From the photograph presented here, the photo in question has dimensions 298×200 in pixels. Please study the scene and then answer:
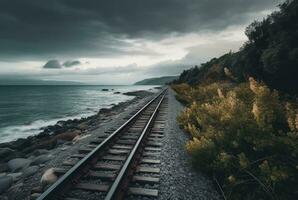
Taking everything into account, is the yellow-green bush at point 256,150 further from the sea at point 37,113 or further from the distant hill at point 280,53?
the sea at point 37,113

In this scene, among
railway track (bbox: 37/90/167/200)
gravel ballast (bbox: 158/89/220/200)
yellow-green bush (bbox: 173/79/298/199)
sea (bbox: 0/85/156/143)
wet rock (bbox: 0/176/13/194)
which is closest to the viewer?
yellow-green bush (bbox: 173/79/298/199)

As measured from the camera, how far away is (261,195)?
481cm

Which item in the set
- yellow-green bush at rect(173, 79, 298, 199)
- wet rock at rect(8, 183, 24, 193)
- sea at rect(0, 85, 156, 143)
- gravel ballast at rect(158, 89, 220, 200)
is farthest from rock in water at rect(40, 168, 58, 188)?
sea at rect(0, 85, 156, 143)

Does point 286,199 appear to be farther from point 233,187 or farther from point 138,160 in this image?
point 138,160

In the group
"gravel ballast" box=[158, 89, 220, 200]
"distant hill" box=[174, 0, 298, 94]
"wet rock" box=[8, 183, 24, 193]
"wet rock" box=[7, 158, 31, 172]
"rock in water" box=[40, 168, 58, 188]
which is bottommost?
"wet rock" box=[7, 158, 31, 172]

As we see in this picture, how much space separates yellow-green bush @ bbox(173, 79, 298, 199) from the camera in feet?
15.3

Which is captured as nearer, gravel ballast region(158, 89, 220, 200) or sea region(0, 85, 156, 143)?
gravel ballast region(158, 89, 220, 200)

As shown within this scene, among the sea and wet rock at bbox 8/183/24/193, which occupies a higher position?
wet rock at bbox 8/183/24/193

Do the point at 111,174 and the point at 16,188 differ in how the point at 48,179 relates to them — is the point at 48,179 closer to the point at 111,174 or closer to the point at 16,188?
the point at 16,188

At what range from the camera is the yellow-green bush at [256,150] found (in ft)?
15.3

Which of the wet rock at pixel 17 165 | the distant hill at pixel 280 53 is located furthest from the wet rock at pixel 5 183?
the distant hill at pixel 280 53

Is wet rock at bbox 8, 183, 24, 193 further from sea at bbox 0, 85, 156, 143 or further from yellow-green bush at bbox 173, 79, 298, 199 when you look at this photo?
sea at bbox 0, 85, 156, 143

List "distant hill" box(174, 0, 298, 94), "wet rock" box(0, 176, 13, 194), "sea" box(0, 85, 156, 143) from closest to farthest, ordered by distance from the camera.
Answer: "wet rock" box(0, 176, 13, 194) < "distant hill" box(174, 0, 298, 94) < "sea" box(0, 85, 156, 143)

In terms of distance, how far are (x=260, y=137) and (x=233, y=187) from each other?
125 centimetres
